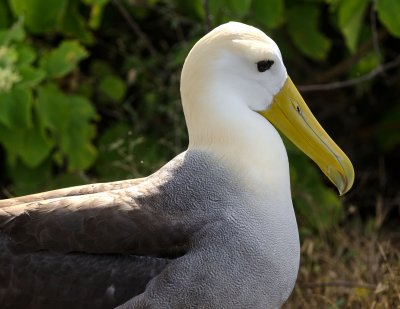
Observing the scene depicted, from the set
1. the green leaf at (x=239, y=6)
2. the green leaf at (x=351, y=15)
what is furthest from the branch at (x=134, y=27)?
the green leaf at (x=351, y=15)

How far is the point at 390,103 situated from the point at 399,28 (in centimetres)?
202

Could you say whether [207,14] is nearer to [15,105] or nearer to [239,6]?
[239,6]

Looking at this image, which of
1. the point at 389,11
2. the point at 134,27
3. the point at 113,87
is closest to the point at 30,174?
the point at 113,87

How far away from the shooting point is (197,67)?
A: 13.7 feet

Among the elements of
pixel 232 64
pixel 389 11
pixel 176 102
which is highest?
pixel 232 64

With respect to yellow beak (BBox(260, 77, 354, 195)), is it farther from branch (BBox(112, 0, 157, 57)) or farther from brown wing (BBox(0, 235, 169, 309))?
branch (BBox(112, 0, 157, 57))

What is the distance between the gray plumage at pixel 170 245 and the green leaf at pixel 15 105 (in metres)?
1.67

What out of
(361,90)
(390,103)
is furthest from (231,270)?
(390,103)

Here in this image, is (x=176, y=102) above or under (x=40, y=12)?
under

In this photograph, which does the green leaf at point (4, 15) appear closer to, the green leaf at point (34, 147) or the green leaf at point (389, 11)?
the green leaf at point (34, 147)

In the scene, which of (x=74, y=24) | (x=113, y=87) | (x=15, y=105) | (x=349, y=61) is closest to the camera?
(x=15, y=105)

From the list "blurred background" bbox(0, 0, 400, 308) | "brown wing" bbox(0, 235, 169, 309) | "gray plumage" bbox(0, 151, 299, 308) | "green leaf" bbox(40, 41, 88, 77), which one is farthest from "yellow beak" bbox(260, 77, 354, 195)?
"green leaf" bbox(40, 41, 88, 77)

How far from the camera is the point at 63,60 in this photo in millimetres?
6051

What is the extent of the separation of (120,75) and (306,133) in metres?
3.23
